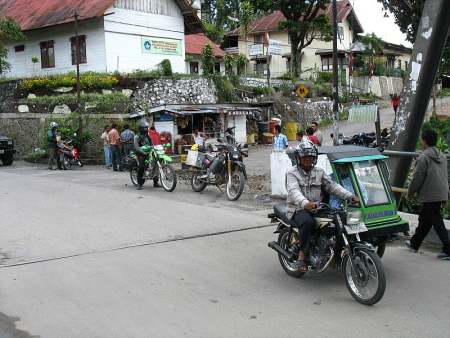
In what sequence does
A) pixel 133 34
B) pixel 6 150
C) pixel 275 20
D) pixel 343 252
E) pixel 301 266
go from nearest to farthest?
pixel 343 252
pixel 301 266
pixel 6 150
pixel 133 34
pixel 275 20

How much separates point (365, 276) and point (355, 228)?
0.52 m

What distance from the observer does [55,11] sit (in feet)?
98.9

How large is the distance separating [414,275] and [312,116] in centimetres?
3050

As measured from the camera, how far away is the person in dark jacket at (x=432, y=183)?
278 inches

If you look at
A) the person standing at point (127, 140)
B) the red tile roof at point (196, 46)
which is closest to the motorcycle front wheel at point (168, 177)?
the person standing at point (127, 140)

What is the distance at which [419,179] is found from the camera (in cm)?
708

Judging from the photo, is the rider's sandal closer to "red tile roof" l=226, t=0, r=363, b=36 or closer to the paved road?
the paved road

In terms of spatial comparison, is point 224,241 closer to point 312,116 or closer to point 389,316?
point 389,316

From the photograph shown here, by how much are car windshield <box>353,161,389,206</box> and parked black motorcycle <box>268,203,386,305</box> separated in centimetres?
57

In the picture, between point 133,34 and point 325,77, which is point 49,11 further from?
point 325,77

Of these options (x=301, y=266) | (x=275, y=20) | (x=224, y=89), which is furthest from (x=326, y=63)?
(x=301, y=266)

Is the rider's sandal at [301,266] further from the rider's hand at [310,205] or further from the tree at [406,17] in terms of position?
the tree at [406,17]

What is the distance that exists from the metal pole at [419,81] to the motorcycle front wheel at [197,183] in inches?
217

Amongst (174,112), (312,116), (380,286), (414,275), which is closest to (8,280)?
(380,286)
